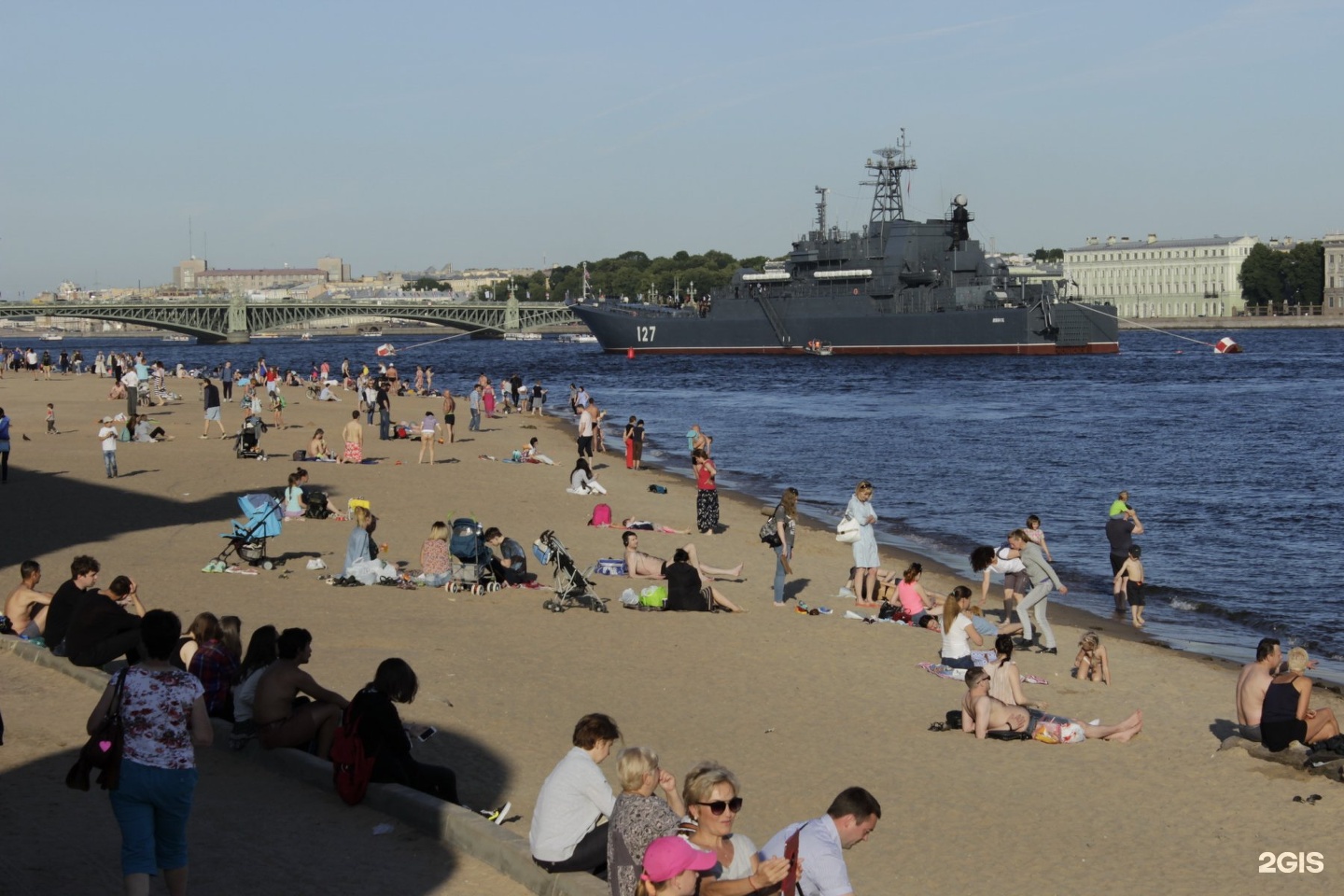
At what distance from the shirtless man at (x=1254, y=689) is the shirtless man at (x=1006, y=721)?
0.74 metres

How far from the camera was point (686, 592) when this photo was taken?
15.0 m

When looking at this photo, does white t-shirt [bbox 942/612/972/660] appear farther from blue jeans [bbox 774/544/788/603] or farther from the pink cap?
the pink cap

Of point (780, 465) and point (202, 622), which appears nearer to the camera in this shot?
point (202, 622)

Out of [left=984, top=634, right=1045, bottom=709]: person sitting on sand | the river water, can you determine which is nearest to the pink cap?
[left=984, top=634, right=1045, bottom=709]: person sitting on sand

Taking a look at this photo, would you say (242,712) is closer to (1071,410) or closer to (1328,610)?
(1328,610)

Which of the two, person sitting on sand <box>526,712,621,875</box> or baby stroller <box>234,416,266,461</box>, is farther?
baby stroller <box>234,416,266,461</box>

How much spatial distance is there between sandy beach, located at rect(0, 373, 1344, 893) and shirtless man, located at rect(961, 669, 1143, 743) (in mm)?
146

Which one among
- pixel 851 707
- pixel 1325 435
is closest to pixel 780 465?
pixel 1325 435

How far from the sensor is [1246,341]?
12838 cm

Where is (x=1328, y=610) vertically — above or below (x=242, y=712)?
below

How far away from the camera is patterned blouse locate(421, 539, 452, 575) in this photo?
1570 cm

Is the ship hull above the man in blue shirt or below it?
A: above

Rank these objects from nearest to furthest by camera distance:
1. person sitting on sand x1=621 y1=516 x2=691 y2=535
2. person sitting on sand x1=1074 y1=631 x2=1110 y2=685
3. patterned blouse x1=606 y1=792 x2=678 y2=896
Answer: patterned blouse x1=606 y1=792 x2=678 y2=896 < person sitting on sand x1=1074 y1=631 x2=1110 y2=685 < person sitting on sand x1=621 y1=516 x2=691 y2=535

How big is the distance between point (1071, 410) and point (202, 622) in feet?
157
